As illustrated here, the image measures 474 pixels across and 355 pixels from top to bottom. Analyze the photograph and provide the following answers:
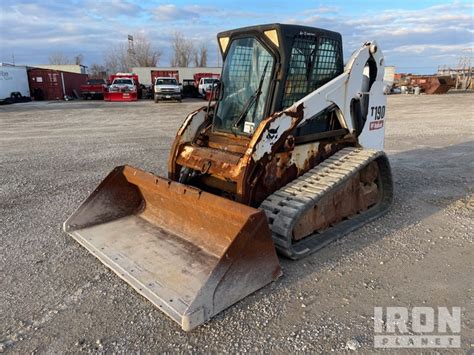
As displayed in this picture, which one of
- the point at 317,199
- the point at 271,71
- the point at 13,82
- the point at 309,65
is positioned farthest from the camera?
the point at 13,82

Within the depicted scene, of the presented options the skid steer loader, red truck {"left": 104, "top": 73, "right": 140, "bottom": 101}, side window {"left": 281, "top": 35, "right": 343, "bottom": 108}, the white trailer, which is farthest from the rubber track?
the white trailer

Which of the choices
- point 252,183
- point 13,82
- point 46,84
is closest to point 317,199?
point 252,183

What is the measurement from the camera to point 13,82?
3025 centimetres

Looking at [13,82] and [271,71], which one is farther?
[13,82]

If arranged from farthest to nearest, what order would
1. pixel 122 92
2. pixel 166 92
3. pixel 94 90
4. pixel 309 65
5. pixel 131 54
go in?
pixel 131 54 < pixel 94 90 < pixel 122 92 < pixel 166 92 < pixel 309 65

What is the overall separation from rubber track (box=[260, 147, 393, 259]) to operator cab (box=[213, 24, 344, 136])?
511mm

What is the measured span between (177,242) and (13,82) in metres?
32.4

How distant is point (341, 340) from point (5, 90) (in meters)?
33.1

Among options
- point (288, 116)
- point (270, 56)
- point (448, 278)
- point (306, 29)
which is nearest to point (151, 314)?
point (288, 116)

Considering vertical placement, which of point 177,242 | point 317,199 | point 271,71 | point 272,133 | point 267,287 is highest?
point 271,71

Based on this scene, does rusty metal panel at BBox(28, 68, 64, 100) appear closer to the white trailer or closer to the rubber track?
the white trailer

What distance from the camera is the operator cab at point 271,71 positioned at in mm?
4098

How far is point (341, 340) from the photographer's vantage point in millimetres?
2648

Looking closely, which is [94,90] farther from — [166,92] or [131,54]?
[131,54]
